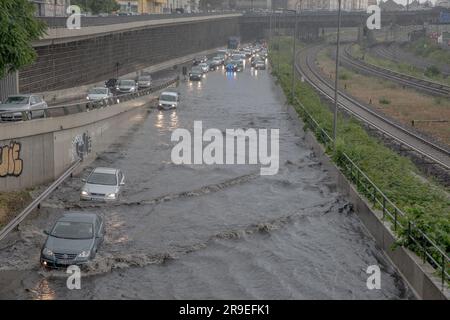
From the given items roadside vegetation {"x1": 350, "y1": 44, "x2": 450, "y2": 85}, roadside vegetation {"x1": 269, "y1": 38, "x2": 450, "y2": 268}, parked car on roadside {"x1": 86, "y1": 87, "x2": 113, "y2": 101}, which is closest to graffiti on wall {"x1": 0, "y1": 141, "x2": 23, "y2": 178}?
roadside vegetation {"x1": 269, "y1": 38, "x2": 450, "y2": 268}

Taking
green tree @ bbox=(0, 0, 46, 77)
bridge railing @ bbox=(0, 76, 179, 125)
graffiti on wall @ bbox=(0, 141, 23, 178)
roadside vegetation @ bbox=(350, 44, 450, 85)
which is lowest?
roadside vegetation @ bbox=(350, 44, 450, 85)

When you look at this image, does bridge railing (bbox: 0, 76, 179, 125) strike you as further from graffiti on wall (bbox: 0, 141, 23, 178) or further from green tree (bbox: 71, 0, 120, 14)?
green tree (bbox: 71, 0, 120, 14)

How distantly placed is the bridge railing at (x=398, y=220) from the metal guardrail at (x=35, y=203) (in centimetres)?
1200

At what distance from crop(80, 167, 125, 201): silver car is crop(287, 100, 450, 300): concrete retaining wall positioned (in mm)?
9149

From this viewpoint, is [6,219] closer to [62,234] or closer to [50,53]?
[62,234]

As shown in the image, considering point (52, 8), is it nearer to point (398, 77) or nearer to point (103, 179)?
point (398, 77)

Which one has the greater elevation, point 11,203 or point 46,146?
point 46,146

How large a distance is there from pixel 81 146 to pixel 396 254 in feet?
66.4

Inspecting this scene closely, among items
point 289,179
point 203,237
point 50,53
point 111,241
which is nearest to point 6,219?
point 111,241

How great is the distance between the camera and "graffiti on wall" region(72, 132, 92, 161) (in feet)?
119

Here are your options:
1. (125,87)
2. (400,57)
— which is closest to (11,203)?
(125,87)

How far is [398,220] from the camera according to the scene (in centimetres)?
2245

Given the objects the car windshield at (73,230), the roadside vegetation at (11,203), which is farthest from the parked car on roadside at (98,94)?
the car windshield at (73,230)

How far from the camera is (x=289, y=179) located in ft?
119
